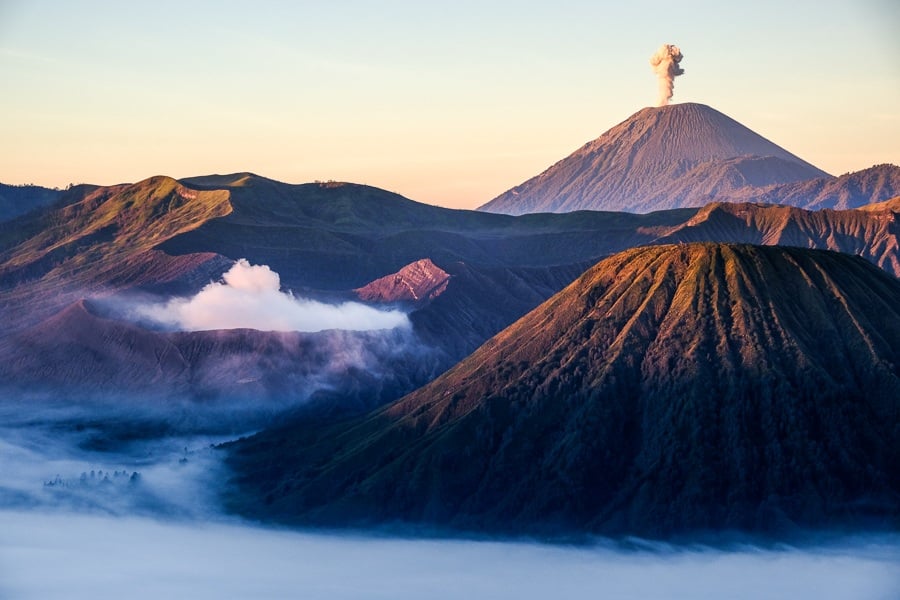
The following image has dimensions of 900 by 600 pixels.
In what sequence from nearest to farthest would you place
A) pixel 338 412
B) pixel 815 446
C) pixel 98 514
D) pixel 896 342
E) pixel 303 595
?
pixel 303 595
pixel 815 446
pixel 896 342
pixel 98 514
pixel 338 412

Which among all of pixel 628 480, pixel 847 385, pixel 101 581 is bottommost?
pixel 101 581

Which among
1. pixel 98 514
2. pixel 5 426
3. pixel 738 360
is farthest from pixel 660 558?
pixel 5 426

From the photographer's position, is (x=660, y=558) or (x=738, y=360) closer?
A: (x=660, y=558)

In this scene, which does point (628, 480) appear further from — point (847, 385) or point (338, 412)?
point (338, 412)

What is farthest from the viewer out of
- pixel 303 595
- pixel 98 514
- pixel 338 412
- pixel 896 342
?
pixel 338 412

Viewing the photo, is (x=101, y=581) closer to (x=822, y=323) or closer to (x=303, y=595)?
(x=303, y=595)

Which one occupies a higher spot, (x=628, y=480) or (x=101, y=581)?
(x=628, y=480)

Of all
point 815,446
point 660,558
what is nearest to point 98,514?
point 660,558
